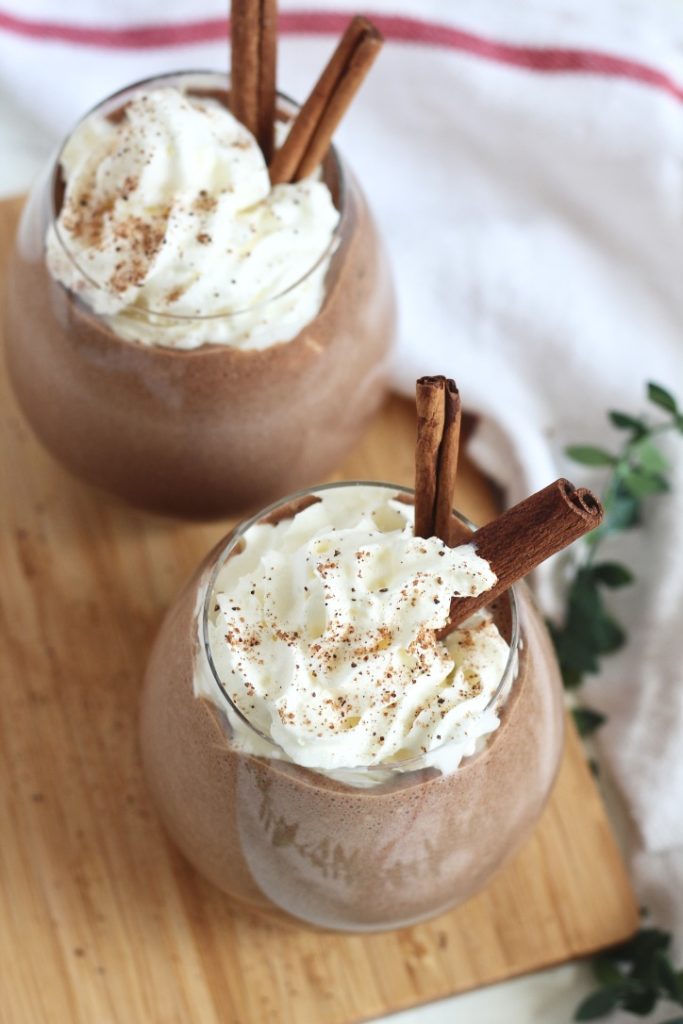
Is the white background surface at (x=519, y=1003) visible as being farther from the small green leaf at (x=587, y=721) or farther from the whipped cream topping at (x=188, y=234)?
the whipped cream topping at (x=188, y=234)

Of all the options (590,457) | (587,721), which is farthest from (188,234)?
(587,721)

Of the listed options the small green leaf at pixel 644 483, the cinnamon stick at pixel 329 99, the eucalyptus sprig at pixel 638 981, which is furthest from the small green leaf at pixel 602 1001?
the cinnamon stick at pixel 329 99

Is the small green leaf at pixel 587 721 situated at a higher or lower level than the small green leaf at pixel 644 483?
lower

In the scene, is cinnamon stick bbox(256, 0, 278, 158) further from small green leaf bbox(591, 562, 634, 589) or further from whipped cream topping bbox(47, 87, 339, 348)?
small green leaf bbox(591, 562, 634, 589)

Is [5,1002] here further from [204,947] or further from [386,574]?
[386,574]

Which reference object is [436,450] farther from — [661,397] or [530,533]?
[661,397]

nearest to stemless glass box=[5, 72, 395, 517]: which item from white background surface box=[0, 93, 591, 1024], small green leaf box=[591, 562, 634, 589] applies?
small green leaf box=[591, 562, 634, 589]

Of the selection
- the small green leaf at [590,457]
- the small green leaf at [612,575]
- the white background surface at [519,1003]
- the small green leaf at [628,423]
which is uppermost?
the small green leaf at [628,423]
